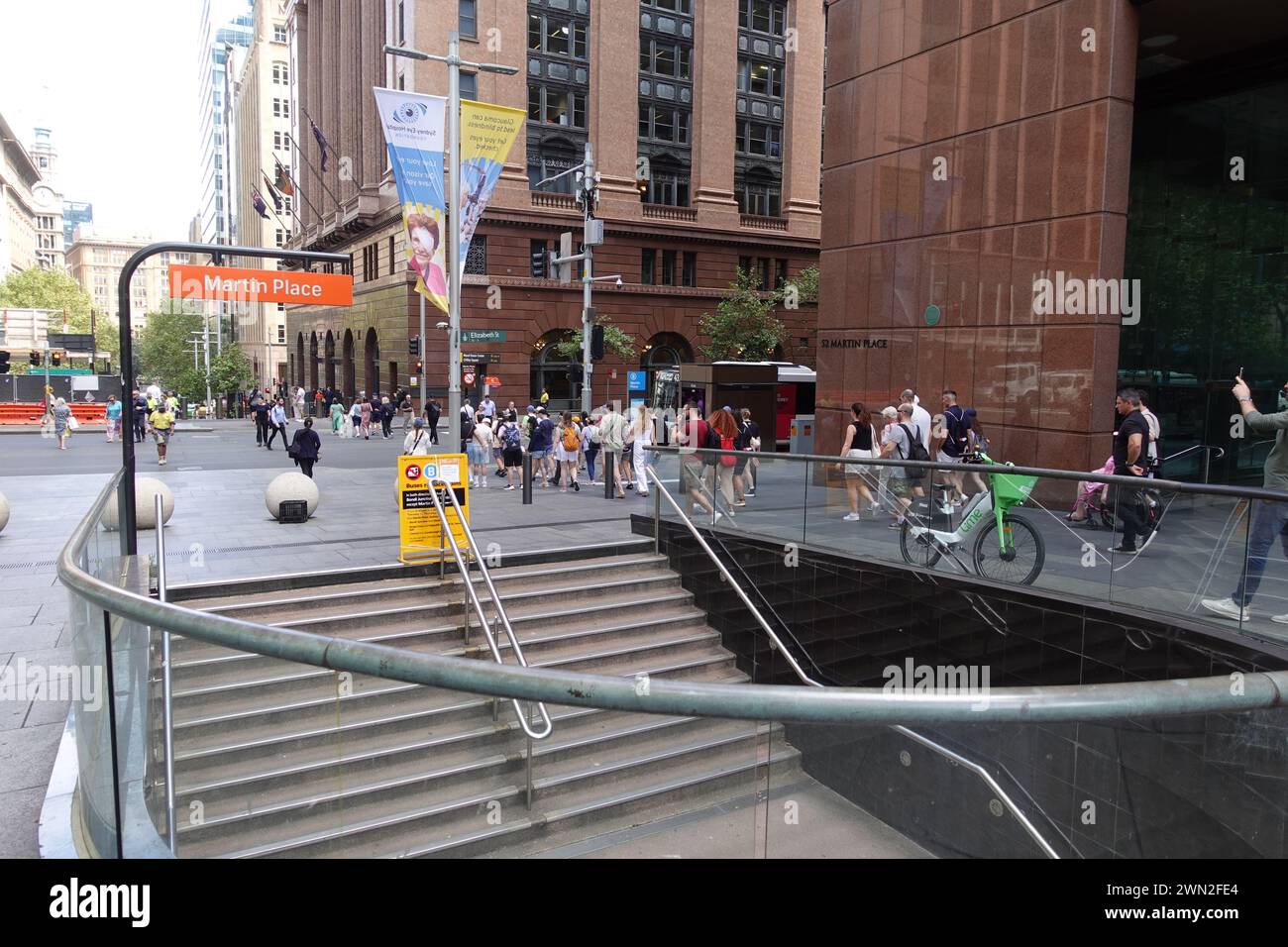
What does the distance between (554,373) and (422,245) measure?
106 feet

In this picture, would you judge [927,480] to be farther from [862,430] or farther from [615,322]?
[615,322]

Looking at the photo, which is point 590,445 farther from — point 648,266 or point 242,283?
point 648,266

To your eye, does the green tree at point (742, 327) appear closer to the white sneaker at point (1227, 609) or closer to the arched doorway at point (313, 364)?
the arched doorway at point (313, 364)

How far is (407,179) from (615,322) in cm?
3248

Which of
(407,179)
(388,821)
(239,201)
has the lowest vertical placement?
(388,821)

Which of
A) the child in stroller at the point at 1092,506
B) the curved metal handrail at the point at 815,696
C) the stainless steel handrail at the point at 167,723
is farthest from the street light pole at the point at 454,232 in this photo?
the curved metal handrail at the point at 815,696

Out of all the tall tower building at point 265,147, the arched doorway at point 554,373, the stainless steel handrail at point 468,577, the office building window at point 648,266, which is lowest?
the stainless steel handrail at point 468,577

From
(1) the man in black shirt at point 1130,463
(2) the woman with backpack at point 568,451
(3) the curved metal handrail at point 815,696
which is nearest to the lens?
(3) the curved metal handrail at point 815,696

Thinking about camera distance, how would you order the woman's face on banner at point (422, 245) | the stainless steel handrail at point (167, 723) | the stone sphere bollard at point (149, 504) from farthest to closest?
1. the woman's face on banner at point (422, 245)
2. the stone sphere bollard at point (149, 504)
3. the stainless steel handrail at point (167, 723)

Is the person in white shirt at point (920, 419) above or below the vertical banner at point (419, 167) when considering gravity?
below

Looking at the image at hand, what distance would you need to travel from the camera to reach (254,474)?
2409 centimetres

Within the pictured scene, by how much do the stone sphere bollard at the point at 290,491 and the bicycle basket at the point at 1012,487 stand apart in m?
11.2

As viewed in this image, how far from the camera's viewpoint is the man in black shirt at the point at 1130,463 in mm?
8844
